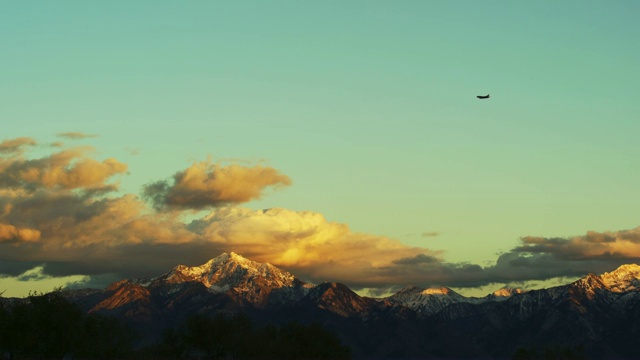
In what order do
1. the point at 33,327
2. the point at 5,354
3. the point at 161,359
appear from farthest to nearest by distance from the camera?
the point at 161,359, the point at 5,354, the point at 33,327

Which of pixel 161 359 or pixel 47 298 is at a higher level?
pixel 47 298

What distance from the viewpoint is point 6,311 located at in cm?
17475

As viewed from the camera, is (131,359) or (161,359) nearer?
(131,359)

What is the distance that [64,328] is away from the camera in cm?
17025

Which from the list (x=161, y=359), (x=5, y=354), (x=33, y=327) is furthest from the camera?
(x=161, y=359)

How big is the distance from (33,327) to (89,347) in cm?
1116

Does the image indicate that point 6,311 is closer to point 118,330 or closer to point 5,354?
point 5,354

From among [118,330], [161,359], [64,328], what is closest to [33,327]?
[64,328]

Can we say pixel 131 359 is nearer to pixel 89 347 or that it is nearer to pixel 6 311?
pixel 89 347

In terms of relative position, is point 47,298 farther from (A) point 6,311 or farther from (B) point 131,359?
(B) point 131,359

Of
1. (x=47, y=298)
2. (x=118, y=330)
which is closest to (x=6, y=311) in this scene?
(x=47, y=298)

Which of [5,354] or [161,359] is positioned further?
[161,359]

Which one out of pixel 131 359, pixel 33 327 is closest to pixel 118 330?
pixel 131 359

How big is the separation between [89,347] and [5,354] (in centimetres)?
2021
